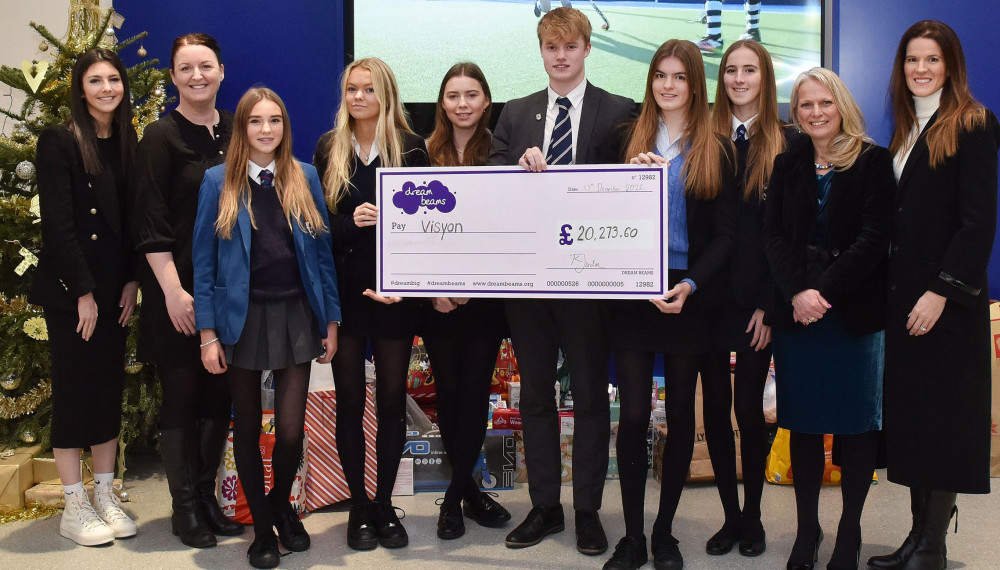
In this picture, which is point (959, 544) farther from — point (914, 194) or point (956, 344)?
point (914, 194)

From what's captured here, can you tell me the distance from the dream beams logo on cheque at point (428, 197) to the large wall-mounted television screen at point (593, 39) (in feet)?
5.87

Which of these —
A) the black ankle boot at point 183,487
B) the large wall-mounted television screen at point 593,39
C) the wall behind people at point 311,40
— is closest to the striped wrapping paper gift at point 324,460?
the black ankle boot at point 183,487

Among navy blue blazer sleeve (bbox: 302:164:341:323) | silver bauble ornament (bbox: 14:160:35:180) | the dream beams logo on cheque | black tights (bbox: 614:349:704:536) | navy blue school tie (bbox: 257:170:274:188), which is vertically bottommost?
black tights (bbox: 614:349:704:536)

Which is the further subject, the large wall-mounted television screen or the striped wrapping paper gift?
the large wall-mounted television screen

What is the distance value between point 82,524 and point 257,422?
0.76 metres

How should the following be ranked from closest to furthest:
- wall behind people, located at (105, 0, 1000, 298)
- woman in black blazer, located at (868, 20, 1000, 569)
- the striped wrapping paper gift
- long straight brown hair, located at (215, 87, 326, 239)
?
woman in black blazer, located at (868, 20, 1000, 569), long straight brown hair, located at (215, 87, 326, 239), the striped wrapping paper gift, wall behind people, located at (105, 0, 1000, 298)

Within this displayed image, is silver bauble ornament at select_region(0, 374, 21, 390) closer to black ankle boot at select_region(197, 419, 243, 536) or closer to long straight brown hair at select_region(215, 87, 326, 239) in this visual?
black ankle boot at select_region(197, 419, 243, 536)

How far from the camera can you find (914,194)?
91.4 inches

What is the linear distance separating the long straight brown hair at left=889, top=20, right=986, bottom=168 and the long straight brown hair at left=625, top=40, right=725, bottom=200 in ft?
1.80

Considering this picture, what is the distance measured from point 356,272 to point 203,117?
743 mm

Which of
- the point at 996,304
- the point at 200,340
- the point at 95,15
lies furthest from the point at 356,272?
the point at 996,304

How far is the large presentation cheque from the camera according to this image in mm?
2418

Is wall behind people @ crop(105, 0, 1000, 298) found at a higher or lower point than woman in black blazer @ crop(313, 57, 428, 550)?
higher

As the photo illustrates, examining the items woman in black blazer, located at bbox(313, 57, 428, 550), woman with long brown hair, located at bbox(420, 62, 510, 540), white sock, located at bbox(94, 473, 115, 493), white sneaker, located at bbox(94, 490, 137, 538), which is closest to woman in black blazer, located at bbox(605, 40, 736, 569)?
woman with long brown hair, located at bbox(420, 62, 510, 540)
